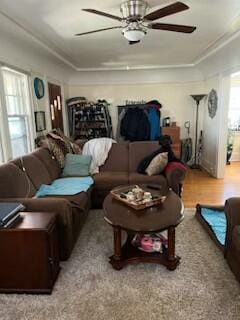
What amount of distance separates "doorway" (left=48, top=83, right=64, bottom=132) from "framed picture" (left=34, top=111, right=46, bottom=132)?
47 cm

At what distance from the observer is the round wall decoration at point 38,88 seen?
3928 mm

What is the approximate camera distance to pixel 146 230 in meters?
1.88

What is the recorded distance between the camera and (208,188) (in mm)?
4477

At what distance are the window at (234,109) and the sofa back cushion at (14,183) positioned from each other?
18.1ft

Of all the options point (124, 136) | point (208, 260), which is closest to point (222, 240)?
point (208, 260)

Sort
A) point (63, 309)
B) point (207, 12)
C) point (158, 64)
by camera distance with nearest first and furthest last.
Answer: point (63, 309), point (207, 12), point (158, 64)

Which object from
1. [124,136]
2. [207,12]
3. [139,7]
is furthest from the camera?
[124,136]

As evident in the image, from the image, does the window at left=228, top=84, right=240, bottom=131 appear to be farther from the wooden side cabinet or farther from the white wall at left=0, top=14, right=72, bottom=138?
the wooden side cabinet

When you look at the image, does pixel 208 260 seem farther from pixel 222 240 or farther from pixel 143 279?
pixel 143 279

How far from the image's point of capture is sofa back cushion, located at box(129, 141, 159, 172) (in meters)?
3.99

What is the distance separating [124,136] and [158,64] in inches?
65.0

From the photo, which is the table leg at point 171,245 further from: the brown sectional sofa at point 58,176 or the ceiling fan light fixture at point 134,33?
the ceiling fan light fixture at point 134,33

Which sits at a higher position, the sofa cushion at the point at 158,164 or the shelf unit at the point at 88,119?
the shelf unit at the point at 88,119

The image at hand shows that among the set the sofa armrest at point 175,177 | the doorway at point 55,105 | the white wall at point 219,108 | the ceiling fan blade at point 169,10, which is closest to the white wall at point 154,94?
the white wall at point 219,108
